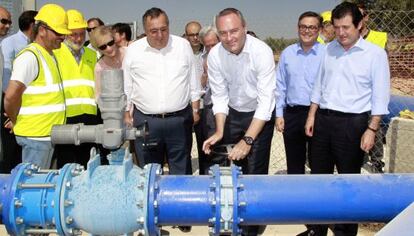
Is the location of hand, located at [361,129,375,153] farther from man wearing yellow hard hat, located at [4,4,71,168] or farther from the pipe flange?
man wearing yellow hard hat, located at [4,4,71,168]

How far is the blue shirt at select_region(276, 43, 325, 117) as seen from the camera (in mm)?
3965

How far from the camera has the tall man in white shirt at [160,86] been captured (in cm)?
361

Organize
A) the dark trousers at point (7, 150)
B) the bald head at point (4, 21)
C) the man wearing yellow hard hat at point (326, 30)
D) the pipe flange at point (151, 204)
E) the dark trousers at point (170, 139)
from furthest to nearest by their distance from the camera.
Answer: the man wearing yellow hard hat at point (326, 30), the bald head at point (4, 21), the dark trousers at point (7, 150), the dark trousers at point (170, 139), the pipe flange at point (151, 204)

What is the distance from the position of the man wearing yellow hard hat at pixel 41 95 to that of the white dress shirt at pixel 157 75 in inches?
25.1

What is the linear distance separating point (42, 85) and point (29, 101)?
14 centimetres

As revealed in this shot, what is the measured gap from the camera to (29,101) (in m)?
3.13

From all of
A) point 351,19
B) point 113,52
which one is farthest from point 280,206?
point 113,52

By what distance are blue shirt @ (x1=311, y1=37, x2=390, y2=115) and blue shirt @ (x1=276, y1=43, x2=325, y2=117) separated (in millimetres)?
597

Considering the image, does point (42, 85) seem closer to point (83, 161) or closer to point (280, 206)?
point (83, 161)

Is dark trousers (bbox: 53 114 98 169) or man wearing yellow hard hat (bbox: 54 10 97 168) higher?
man wearing yellow hard hat (bbox: 54 10 97 168)

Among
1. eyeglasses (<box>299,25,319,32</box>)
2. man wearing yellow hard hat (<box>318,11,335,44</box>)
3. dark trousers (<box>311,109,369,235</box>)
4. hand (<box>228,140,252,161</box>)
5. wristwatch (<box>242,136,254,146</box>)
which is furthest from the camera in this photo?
man wearing yellow hard hat (<box>318,11,335,44</box>)

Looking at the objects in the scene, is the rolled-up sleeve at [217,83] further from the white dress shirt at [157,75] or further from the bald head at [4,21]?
the bald head at [4,21]

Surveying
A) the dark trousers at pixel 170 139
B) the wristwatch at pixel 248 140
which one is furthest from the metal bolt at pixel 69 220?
the dark trousers at pixel 170 139

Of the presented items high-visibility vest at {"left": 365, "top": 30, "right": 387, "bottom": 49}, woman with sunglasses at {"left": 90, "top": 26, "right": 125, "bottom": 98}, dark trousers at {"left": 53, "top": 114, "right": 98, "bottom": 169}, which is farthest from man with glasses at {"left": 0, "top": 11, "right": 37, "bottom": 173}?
high-visibility vest at {"left": 365, "top": 30, "right": 387, "bottom": 49}
